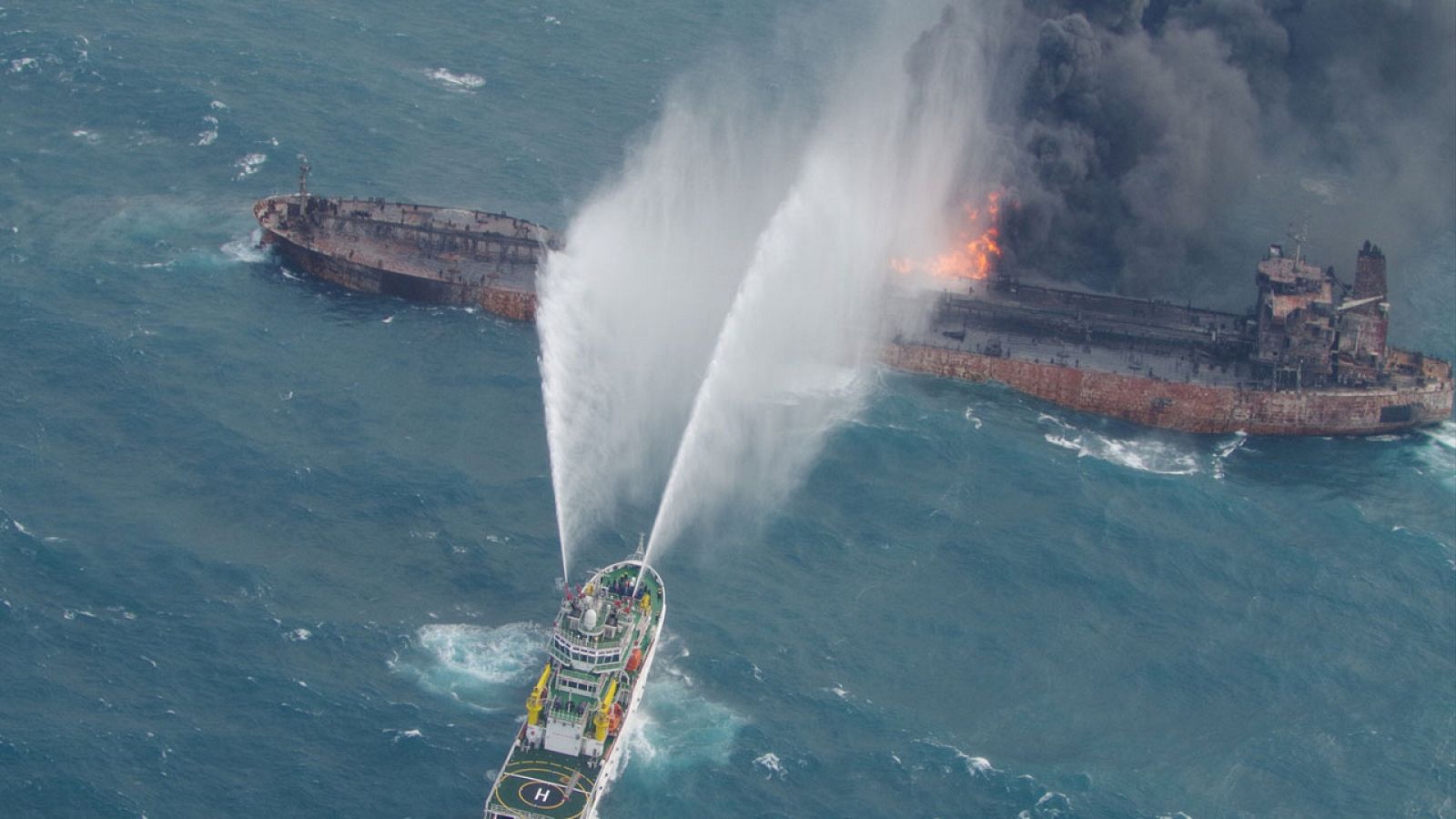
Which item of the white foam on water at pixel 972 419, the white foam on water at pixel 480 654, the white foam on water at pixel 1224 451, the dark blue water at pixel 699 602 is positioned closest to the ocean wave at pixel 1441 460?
the dark blue water at pixel 699 602

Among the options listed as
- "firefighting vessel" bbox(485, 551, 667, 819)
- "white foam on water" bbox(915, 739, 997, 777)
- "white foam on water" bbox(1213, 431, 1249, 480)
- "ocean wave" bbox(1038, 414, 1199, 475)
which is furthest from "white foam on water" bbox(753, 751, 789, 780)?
"white foam on water" bbox(1213, 431, 1249, 480)

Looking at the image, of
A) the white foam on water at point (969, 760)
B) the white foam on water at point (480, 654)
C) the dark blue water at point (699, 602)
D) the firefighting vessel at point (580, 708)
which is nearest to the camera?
the firefighting vessel at point (580, 708)

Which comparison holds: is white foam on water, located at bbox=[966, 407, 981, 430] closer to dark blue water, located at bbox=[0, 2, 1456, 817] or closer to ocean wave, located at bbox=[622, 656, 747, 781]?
dark blue water, located at bbox=[0, 2, 1456, 817]

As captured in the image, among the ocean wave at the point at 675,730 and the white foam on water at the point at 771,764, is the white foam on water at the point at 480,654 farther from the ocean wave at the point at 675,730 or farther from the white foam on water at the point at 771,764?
the white foam on water at the point at 771,764

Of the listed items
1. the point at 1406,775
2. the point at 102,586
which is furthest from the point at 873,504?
the point at 102,586

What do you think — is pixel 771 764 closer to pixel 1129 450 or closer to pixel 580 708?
pixel 580 708

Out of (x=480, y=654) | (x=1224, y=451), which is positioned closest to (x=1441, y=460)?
(x=1224, y=451)
